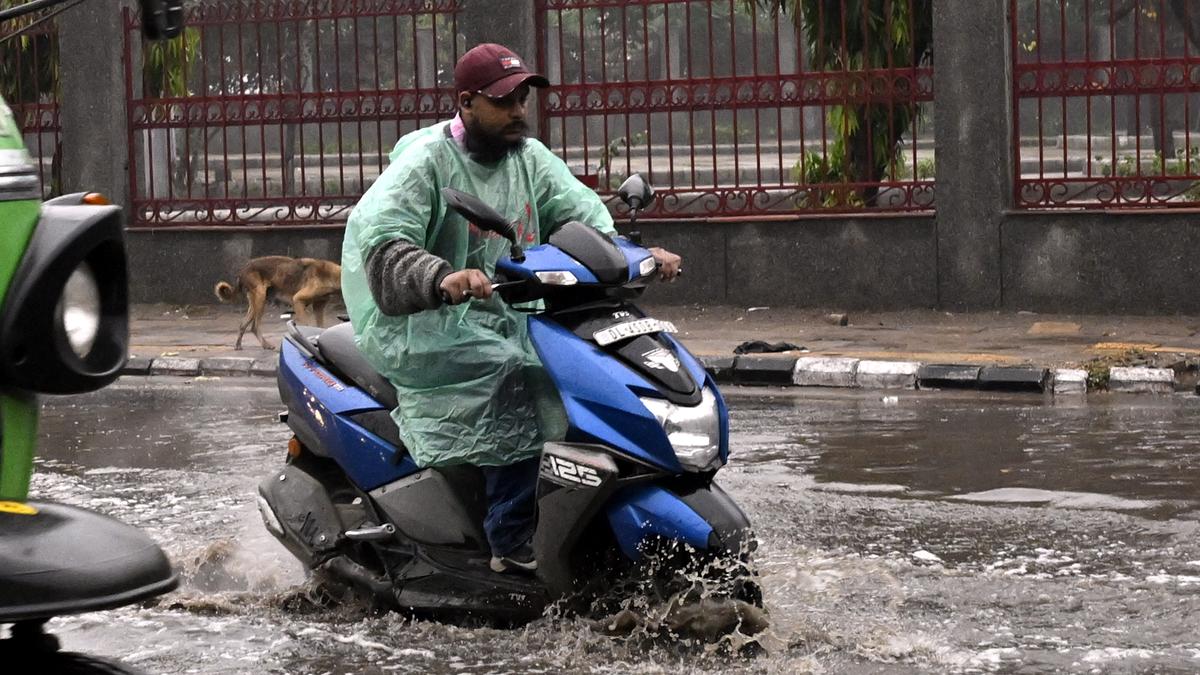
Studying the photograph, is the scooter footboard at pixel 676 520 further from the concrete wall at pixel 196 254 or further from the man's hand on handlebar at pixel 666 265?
the concrete wall at pixel 196 254

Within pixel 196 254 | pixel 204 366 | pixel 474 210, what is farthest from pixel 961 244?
pixel 474 210

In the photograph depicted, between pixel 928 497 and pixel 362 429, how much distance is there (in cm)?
268

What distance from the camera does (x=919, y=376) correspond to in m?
11.0

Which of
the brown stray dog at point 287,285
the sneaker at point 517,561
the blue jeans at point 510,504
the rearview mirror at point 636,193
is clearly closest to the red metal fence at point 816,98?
the brown stray dog at point 287,285

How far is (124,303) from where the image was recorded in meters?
3.11

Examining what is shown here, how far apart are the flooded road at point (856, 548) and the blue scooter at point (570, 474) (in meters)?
0.16

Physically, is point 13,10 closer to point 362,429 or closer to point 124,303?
Result: point 124,303

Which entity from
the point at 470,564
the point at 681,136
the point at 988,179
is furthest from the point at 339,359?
the point at 681,136

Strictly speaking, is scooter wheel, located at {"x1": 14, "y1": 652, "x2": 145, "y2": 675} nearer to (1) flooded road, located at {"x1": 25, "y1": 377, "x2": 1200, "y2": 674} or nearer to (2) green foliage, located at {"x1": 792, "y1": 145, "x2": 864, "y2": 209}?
(1) flooded road, located at {"x1": 25, "y1": 377, "x2": 1200, "y2": 674}

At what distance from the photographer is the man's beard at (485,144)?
542 centimetres

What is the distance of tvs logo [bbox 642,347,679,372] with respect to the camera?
497 cm

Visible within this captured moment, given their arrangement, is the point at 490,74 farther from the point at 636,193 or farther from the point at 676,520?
the point at 676,520

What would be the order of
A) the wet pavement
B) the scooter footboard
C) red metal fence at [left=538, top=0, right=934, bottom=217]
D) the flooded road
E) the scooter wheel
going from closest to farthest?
the scooter wheel
the scooter footboard
the flooded road
the wet pavement
red metal fence at [left=538, top=0, right=934, bottom=217]

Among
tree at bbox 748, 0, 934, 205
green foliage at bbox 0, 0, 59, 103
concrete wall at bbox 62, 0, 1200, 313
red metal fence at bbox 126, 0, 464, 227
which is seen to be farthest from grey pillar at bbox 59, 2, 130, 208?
tree at bbox 748, 0, 934, 205
